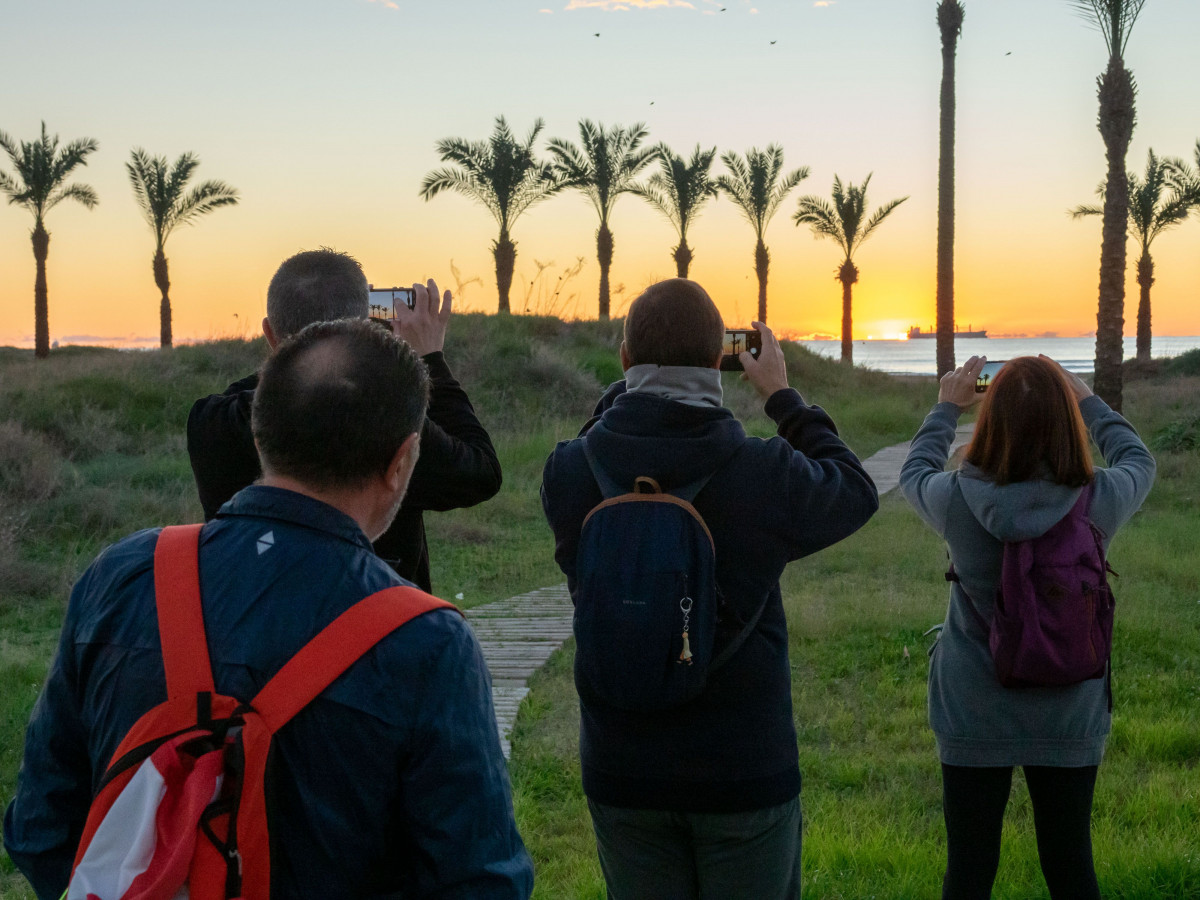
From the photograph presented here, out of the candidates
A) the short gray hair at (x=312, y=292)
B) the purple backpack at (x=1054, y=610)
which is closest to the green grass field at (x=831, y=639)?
the purple backpack at (x=1054, y=610)

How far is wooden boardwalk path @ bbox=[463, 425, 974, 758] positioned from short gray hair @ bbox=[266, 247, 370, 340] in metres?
3.26

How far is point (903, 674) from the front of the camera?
641cm

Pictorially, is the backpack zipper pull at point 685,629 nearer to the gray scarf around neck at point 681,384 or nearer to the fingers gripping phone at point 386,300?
the gray scarf around neck at point 681,384

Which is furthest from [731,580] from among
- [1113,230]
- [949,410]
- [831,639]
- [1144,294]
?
[1144,294]

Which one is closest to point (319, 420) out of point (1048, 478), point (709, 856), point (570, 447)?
point (570, 447)

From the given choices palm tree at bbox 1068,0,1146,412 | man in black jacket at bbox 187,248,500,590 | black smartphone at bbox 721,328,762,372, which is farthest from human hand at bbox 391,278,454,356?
palm tree at bbox 1068,0,1146,412

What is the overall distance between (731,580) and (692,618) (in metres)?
0.15

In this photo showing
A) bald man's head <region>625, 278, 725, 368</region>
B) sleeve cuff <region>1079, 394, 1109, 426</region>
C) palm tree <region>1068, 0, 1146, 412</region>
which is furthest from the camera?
palm tree <region>1068, 0, 1146, 412</region>

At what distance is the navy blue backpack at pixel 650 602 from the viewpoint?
216 centimetres

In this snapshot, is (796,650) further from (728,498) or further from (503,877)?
(503,877)

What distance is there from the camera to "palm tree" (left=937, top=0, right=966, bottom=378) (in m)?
20.6

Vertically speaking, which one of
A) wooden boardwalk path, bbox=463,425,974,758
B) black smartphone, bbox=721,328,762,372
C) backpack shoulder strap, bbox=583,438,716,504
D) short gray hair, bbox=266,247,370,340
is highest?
short gray hair, bbox=266,247,370,340

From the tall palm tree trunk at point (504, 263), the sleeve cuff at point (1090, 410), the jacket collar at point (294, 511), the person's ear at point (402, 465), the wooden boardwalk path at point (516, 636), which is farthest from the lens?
the tall palm tree trunk at point (504, 263)

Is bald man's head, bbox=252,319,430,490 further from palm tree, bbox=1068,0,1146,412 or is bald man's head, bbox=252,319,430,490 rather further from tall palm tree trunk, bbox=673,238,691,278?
tall palm tree trunk, bbox=673,238,691,278
